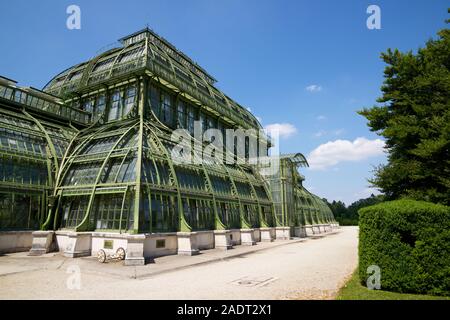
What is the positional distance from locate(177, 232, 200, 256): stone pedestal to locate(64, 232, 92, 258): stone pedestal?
7.62 metres

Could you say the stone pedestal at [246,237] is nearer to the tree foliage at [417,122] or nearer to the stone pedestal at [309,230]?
the tree foliage at [417,122]

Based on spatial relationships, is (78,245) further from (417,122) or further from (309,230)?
(309,230)

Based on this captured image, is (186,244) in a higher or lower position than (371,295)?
higher

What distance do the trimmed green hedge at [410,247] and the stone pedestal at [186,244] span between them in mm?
14708

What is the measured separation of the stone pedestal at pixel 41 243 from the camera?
24391 mm

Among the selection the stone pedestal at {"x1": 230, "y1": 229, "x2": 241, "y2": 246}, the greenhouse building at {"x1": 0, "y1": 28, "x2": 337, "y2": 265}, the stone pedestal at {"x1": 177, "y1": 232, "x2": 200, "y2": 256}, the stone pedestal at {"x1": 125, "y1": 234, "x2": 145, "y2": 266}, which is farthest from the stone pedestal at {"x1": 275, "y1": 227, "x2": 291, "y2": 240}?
the stone pedestal at {"x1": 125, "y1": 234, "x2": 145, "y2": 266}

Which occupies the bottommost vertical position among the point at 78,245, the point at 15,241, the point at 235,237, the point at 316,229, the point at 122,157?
the point at 316,229

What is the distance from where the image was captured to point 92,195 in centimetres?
2536

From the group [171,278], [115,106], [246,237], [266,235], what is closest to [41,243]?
[171,278]

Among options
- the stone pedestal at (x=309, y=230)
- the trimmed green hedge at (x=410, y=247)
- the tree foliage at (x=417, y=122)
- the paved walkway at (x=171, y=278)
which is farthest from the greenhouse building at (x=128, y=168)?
the tree foliage at (x=417, y=122)

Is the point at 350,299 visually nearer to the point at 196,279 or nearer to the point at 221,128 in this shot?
the point at 196,279

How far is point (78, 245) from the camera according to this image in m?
23.4

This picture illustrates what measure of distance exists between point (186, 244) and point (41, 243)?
12.6 m

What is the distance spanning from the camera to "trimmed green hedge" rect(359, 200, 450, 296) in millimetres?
13398
